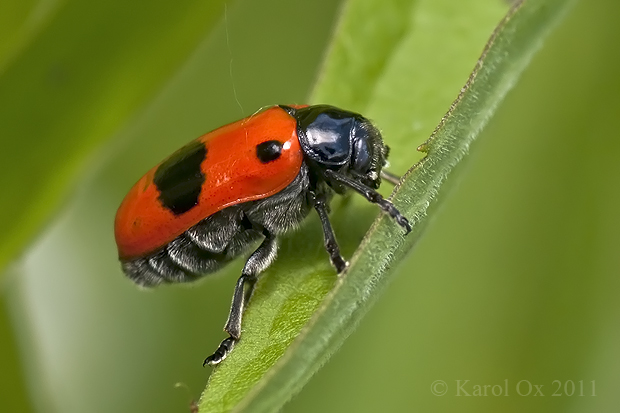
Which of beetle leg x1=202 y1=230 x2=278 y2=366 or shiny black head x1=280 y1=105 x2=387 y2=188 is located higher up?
shiny black head x1=280 y1=105 x2=387 y2=188

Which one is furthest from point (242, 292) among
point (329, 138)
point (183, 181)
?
point (329, 138)

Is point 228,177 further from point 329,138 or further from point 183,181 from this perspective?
point 329,138

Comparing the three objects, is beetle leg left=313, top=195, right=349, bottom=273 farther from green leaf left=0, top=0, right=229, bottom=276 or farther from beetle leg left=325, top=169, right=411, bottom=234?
green leaf left=0, top=0, right=229, bottom=276

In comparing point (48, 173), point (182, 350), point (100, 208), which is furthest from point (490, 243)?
point (100, 208)

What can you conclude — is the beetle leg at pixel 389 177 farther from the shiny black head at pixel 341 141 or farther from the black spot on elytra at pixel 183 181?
the black spot on elytra at pixel 183 181

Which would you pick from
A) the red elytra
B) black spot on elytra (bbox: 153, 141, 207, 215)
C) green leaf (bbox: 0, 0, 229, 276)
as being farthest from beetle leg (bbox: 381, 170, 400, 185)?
green leaf (bbox: 0, 0, 229, 276)

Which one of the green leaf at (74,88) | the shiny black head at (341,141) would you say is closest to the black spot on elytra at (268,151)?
the shiny black head at (341,141)
